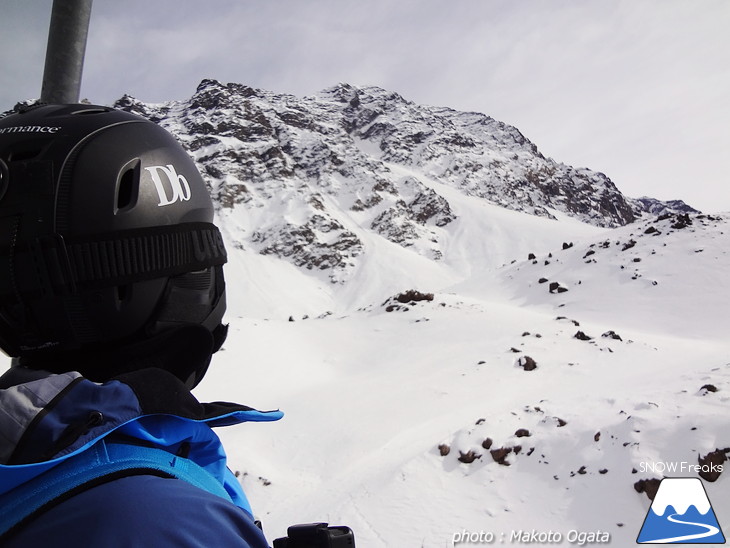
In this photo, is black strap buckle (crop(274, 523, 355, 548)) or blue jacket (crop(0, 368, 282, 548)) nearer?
blue jacket (crop(0, 368, 282, 548))

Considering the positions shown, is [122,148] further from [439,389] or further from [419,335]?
[419,335]

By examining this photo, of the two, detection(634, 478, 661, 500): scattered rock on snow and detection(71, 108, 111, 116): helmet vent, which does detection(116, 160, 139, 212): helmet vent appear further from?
detection(634, 478, 661, 500): scattered rock on snow

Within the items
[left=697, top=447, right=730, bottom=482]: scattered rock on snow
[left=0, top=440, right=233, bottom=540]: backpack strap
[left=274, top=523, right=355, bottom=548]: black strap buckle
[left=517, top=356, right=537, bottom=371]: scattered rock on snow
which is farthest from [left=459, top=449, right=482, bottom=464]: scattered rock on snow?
[left=0, top=440, right=233, bottom=540]: backpack strap

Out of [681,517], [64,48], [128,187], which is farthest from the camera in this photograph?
[681,517]

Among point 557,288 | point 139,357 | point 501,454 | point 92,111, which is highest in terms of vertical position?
point 557,288

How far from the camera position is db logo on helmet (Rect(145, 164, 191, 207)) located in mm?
1677

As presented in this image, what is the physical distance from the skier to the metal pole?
35.5 inches

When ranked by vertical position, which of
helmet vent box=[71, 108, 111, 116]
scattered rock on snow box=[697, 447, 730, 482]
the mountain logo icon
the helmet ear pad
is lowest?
the mountain logo icon

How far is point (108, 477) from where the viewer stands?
945 mm

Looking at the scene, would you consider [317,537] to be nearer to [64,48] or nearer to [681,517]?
[64,48]

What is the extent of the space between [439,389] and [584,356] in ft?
12.4

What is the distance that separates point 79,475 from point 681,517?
17.8 feet

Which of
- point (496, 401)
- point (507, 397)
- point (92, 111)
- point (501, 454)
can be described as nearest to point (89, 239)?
point (92, 111)

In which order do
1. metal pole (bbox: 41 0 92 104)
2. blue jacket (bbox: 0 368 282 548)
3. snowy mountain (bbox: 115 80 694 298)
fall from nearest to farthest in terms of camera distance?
1. blue jacket (bbox: 0 368 282 548)
2. metal pole (bbox: 41 0 92 104)
3. snowy mountain (bbox: 115 80 694 298)
